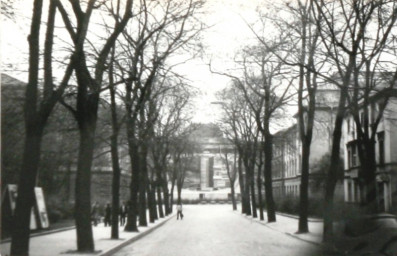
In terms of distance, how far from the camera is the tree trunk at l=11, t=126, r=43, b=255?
524 inches

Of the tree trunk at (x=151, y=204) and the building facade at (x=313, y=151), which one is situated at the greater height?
the building facade at (x=313, y=151)

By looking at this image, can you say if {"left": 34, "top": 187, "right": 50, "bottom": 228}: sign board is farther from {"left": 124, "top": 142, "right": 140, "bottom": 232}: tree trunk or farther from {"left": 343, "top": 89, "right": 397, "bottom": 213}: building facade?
{"left": 343, "top": 89, "right": 397, "bottom": 213}: building facade

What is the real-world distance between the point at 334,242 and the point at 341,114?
28.1 ft

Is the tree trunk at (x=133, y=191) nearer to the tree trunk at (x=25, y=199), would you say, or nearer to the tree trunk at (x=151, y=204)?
the tree trunk at (x=151, y=204)

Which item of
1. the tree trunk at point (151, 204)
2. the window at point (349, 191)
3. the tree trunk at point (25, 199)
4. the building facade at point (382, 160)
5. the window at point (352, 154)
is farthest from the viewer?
the window at point (349, 191)

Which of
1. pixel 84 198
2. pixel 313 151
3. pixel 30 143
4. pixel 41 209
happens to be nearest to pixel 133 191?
pixel 41 209

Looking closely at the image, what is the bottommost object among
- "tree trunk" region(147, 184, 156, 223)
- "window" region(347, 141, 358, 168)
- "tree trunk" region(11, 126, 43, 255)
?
"tree trunk" region(147, 184, 156, 223)

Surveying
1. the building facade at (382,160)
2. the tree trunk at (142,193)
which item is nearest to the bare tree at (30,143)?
the tree trunk at (142,193)

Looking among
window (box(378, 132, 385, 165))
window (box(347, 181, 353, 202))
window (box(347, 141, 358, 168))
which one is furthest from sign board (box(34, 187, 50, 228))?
window (box(347, 181, 353, 202))

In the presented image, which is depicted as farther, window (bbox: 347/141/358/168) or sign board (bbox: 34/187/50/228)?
window (bbox: 347/141/358/168)

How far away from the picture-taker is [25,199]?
44.0 feet

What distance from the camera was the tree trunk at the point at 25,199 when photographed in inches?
524

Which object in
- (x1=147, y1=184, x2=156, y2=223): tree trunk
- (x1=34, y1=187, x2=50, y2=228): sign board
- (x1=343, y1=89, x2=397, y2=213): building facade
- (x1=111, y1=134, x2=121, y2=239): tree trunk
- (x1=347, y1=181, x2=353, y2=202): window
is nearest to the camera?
(x1=34, y1=187, x2=50, y2=228): sign board

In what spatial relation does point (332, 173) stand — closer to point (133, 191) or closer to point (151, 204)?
point (133, 191)
